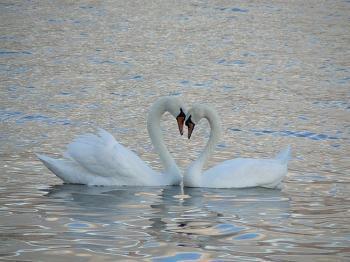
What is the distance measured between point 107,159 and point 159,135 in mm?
1001

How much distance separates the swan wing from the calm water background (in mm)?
194

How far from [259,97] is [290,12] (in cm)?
1312

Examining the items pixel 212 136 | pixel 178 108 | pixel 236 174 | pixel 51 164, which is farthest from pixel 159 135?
pixel 51 164

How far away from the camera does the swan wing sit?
10.8m

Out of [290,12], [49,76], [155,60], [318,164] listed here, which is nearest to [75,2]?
[290,12]

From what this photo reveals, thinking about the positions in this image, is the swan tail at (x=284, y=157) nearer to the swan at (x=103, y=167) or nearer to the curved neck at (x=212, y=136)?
the curved neck at (x=212, y=136)

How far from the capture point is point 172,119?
635 inches

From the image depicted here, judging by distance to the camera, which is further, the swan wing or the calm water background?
the swan wing

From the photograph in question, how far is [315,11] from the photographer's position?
3077cm

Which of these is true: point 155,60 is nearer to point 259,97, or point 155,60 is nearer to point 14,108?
point 259,97

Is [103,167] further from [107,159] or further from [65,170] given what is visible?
[65,170]

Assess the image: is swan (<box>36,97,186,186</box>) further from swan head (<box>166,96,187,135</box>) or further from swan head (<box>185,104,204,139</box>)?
swan head (<box>166,96,187,135</box>)

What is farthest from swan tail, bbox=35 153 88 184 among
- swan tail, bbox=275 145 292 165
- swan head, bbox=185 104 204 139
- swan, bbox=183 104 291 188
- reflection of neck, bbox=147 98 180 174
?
swan tail, bbox=275 145 292 165

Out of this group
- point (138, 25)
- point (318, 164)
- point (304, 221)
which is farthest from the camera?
point (138, 25)
